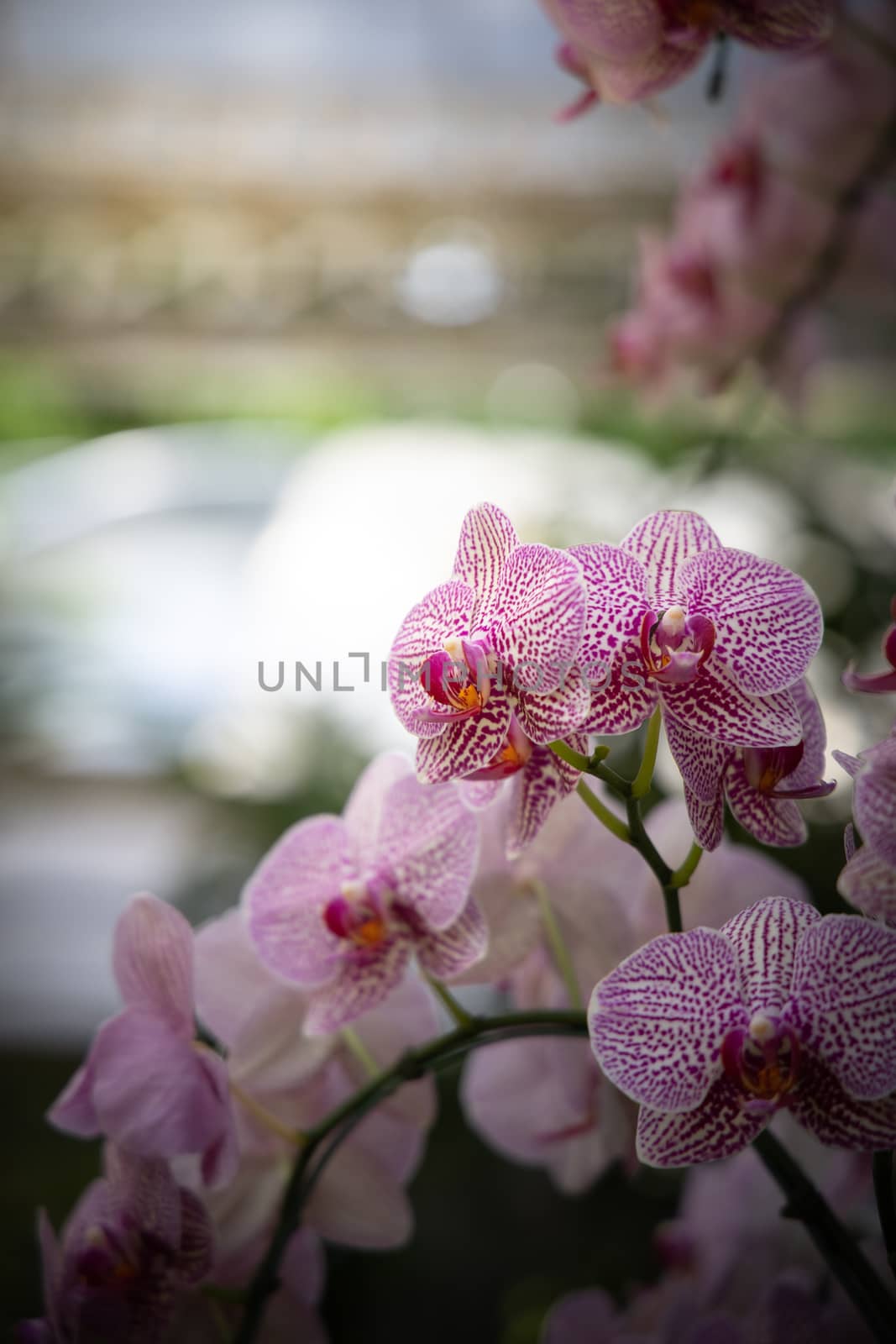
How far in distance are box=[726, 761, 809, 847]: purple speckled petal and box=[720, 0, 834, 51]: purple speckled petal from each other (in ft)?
0.73

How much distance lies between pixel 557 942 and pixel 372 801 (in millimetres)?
72

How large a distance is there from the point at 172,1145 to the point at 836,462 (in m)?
0.81

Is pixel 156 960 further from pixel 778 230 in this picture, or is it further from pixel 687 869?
pixel 778 230

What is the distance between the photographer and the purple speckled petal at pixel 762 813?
0.27 metres

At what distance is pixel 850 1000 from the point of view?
0.25 metres

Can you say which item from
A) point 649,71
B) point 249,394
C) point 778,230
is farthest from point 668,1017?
point 249,394

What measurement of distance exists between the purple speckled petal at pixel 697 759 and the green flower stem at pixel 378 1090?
67 millimetres

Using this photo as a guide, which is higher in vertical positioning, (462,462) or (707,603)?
(707,603)

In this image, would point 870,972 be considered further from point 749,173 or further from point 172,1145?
point 749,173

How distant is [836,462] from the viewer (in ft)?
3.02

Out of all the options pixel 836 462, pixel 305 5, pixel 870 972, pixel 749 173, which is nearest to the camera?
pixel 870 972

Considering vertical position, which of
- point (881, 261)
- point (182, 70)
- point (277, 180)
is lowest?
point (881, 261)

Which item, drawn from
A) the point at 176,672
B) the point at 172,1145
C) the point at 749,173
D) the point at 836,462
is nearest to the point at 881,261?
the point at 749,173

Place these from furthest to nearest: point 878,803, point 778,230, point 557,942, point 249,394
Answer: point 249,394, point 778,230, point 557,942, point 878,803
